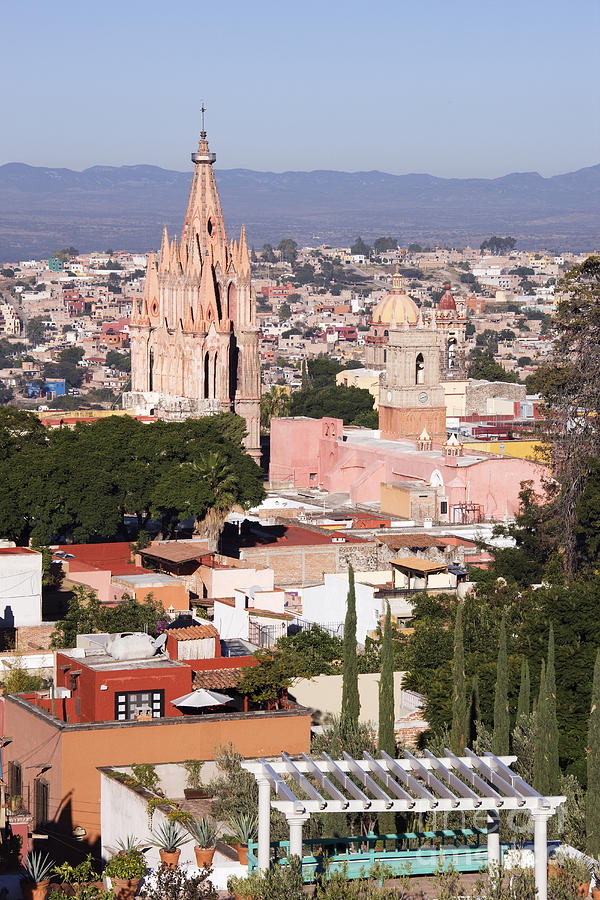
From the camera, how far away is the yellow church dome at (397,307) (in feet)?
310

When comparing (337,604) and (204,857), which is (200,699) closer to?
(204,857)

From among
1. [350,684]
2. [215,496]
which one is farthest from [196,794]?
[215,496]

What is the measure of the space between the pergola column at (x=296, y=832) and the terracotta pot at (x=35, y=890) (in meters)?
2.52

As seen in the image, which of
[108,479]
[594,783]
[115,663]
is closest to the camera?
[594,783]

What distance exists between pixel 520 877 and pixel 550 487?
3092 cm

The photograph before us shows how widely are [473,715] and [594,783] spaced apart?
4.75 metres

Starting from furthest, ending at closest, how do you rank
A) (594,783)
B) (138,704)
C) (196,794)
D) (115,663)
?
1. (115,663)
2. (138,704)
3. (594,783)
4. (196,794)

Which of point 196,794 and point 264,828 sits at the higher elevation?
point 264,828

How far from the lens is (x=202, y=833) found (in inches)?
728

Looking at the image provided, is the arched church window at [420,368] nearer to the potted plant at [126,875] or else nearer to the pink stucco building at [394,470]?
the pink stucco building at [394,470]

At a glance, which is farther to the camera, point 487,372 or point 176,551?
point 487,372

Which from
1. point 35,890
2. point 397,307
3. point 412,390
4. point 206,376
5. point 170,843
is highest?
point 170,843

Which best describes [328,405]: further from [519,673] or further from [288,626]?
[519,673]

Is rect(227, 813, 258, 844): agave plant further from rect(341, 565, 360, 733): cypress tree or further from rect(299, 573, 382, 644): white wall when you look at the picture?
rect(299, 573, 382, 644): white wall
